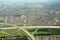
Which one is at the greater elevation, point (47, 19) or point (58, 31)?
point (47, 19)

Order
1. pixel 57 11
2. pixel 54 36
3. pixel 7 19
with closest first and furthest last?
1. pixel 54 36
2. pixel 7 19
3. pixel 57 11

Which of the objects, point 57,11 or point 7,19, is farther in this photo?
point 57,11

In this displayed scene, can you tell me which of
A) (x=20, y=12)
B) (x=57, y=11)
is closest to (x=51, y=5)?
(x=57, y=11)

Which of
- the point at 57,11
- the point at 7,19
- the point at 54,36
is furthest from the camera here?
the point at 57,11

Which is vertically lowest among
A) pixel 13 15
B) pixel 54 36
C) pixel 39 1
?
pixel 54 36

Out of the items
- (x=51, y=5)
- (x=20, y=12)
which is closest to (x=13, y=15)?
(x=20, y=12)

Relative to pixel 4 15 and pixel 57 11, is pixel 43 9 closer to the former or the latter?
pixel 57 11
